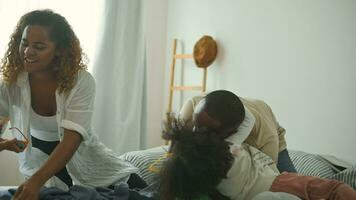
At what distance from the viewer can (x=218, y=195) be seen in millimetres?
991

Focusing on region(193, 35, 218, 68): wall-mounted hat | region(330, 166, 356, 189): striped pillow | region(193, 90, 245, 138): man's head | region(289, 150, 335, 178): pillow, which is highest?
region(193, 35, 218, 68): wall-mounted hat

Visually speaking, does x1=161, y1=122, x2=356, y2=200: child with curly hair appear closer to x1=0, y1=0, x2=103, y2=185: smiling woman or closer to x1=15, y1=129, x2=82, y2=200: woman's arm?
x1=15, y1=129, x2=82, y2=200: woman's arm

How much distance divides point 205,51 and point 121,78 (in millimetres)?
645

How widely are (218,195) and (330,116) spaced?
53.4 inches

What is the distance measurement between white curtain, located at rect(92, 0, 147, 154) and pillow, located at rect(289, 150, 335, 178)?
1.30m

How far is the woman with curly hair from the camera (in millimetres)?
1112

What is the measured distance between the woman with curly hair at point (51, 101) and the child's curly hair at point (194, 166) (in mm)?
316

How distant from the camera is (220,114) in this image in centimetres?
110

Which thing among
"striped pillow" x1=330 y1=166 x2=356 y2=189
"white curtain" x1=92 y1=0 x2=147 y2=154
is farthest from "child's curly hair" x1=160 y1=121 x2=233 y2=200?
"white curtain" x1=92 y1=0 x2=147 y2=154

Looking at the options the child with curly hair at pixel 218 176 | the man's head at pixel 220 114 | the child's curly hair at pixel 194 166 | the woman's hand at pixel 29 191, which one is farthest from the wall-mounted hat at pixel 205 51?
the woman's hand at pixel 29 191

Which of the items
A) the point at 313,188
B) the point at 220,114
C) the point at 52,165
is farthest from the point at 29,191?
the point at 313,188

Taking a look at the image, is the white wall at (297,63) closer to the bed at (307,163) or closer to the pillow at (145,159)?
the bed at (307,163)

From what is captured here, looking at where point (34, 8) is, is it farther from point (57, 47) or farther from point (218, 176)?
point (218, 176)

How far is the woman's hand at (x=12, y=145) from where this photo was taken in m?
1.06
